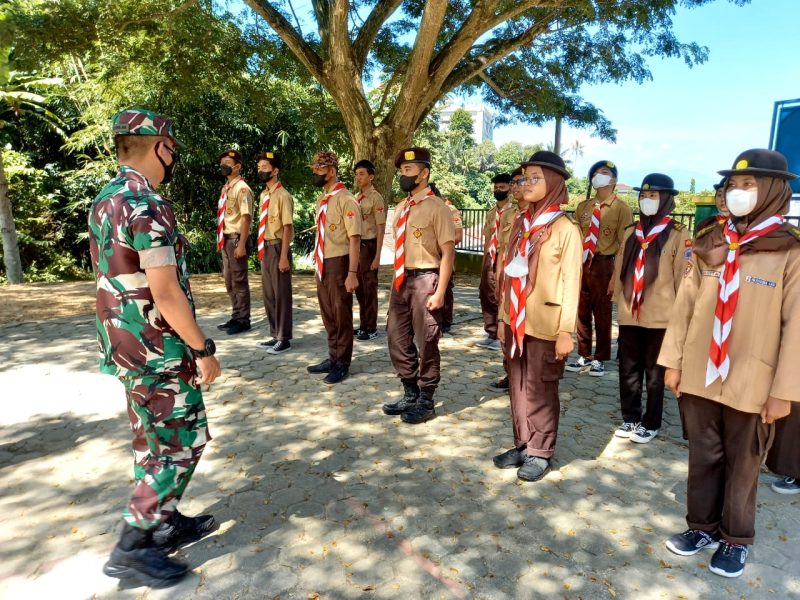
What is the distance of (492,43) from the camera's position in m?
10.7

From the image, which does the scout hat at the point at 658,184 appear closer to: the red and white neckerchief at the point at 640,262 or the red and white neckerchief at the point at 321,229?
the red and white neckerchief at the point at 640,262

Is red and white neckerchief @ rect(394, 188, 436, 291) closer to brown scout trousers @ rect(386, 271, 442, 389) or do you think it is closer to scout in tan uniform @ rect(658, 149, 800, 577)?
brown scout trousers @ rect(386, 271, 442, 389)

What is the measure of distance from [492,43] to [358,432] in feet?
30.0

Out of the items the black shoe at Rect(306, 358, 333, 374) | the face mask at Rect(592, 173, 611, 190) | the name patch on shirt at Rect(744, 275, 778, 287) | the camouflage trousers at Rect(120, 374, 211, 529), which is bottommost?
the black shoe at Rect(306, 358, 333, 374)

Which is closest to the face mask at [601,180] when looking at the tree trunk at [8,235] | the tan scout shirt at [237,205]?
the tan scout shirt at [237,205]

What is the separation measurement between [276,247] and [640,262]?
411 cm

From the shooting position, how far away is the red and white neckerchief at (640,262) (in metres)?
4.20

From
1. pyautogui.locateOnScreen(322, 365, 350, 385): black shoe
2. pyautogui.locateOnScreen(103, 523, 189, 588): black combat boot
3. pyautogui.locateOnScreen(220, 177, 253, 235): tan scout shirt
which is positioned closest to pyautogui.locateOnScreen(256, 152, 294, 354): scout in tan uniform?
pyautogui.locateOnScreen(220, 177, 253, 235): tan scout shirt

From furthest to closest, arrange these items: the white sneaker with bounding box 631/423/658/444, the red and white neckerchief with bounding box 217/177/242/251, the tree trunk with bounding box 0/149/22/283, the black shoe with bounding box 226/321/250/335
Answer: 1. the tree trunk with bounding box 0/149/22/283
2. the black shoe with bounding box 226/321/250/335
3. the red and white neckerchief with bounding box 217/177/242/251
4. the white sneaker with bounding box 631/423/658/444

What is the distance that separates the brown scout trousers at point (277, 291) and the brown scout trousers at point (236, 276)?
61cm

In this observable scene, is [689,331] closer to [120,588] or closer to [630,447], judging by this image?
[630,447]

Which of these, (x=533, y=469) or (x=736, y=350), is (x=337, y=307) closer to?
(x=533, y=469)

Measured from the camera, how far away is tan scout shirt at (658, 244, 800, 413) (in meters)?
2.48

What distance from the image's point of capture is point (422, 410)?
15.3ft
